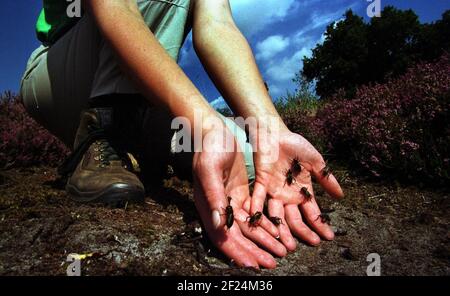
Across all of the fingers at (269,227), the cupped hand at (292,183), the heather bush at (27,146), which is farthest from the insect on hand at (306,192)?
the heather bush at (27,146)

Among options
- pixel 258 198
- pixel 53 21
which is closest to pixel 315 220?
pixel 258 198

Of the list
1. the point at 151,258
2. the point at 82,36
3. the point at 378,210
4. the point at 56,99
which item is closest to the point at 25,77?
the point at 56,99

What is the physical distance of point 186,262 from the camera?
202 centimetres

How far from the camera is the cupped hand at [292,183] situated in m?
2.43

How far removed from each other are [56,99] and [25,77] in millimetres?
524

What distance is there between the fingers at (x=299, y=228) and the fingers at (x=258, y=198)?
8.2 inches

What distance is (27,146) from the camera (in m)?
5.11

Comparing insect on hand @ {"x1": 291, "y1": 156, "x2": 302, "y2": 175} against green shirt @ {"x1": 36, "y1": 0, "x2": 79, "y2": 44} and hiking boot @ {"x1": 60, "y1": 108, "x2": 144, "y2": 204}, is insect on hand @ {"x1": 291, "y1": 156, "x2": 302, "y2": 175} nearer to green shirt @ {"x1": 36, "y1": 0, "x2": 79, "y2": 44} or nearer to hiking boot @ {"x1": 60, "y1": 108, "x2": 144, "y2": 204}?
hiking boot @ {"x1": 60, "y1": 108, "x2": 144, "y2": 204}

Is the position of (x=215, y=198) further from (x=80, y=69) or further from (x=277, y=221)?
(x=80, y=69)

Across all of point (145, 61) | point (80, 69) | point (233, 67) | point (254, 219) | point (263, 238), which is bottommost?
point (263, 238)

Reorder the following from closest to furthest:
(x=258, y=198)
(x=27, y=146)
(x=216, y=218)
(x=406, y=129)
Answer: (x=216, y=218) < (x=258, y=198) < (x=406, y=129) < (x=27, y=146)

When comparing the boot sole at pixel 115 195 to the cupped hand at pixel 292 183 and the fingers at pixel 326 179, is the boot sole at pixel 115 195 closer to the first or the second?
the cupped hand at pixel 292 183

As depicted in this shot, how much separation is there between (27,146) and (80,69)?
249 centimetres
